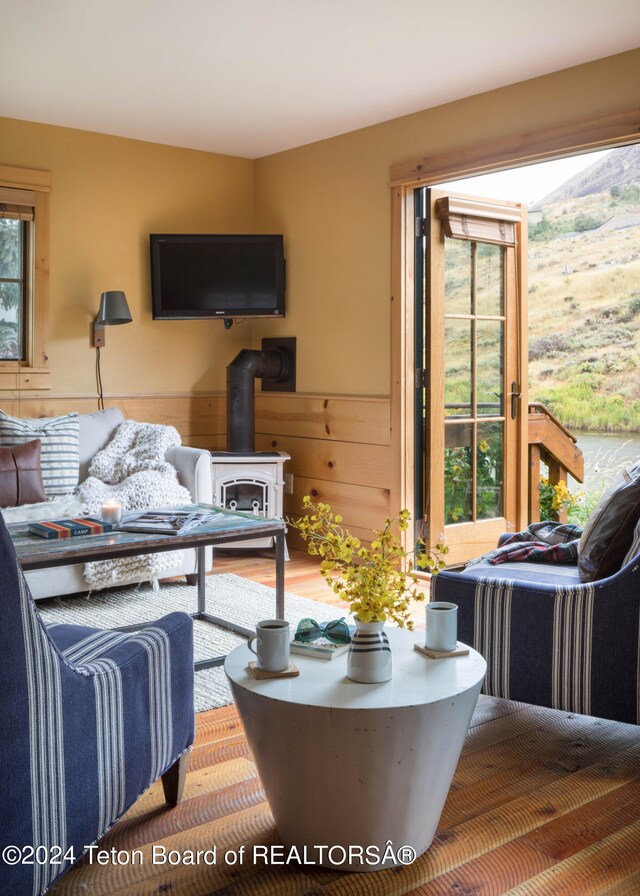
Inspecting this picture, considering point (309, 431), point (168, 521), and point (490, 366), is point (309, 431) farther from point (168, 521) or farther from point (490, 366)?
point (168, 521)

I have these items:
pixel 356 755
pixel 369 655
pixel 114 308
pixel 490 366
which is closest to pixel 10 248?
pixel 114 308

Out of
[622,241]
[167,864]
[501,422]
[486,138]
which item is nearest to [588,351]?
[622,241]

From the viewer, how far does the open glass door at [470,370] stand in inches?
177

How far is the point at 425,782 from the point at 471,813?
1.24 feet

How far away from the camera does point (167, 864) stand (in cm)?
186

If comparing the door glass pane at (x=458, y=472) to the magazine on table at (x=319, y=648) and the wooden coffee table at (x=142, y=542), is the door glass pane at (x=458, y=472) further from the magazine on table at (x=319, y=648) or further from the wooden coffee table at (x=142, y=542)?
the magazine on table at (x=319, y=648)

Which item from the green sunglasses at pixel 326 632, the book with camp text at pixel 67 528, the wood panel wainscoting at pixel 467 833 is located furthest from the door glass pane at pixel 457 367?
the green sunglasses at pixel 326 632

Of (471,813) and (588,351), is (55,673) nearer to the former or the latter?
(471,813)

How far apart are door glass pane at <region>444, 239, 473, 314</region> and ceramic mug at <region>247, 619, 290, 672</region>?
9.74 ft

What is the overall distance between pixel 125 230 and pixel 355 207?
1369 millimetres

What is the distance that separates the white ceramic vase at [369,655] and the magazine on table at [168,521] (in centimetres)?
121

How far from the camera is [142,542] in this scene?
9.15 ft

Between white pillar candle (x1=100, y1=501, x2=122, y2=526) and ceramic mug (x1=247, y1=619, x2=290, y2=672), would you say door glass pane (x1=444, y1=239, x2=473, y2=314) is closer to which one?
white pillar candle (x1=100, y1=501, x2=122, y2=526)

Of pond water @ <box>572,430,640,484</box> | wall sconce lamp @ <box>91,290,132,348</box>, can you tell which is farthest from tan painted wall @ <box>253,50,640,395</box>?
pond water @ <box>572,430,640,484</box>
